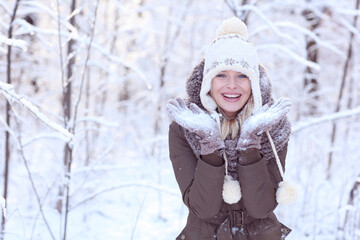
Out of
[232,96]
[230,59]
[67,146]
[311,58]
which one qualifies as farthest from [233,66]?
[311,58]

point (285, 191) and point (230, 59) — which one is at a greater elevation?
point (230, 59)

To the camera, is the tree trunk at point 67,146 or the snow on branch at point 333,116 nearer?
the tree trunk at point 67,146

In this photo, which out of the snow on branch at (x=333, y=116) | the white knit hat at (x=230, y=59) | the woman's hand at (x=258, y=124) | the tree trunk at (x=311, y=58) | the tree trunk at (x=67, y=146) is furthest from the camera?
the tree trunk at (x=311, y=58)

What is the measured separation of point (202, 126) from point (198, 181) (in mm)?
240

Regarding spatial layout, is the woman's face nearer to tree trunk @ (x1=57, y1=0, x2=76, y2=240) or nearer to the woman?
the woman

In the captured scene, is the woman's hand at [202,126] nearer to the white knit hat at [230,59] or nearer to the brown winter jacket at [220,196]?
the brown winter jacket at [220,196]

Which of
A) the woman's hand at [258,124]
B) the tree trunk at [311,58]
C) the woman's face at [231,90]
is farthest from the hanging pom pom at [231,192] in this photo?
the tree trunk at [311,58]

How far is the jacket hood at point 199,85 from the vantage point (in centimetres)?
184

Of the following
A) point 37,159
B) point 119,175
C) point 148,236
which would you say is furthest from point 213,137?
point 119,175

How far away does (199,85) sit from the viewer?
75.3 inches

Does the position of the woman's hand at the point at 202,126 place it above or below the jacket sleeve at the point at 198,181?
above

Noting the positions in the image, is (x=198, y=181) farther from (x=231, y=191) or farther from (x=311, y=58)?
(x=311, y=58)

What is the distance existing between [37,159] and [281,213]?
2.65 m

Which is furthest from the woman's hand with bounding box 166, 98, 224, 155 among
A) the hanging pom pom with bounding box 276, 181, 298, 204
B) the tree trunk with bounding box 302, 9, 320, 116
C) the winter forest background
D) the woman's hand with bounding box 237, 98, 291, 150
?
the tree trunk with bounding box 302, 9, 320, 116
